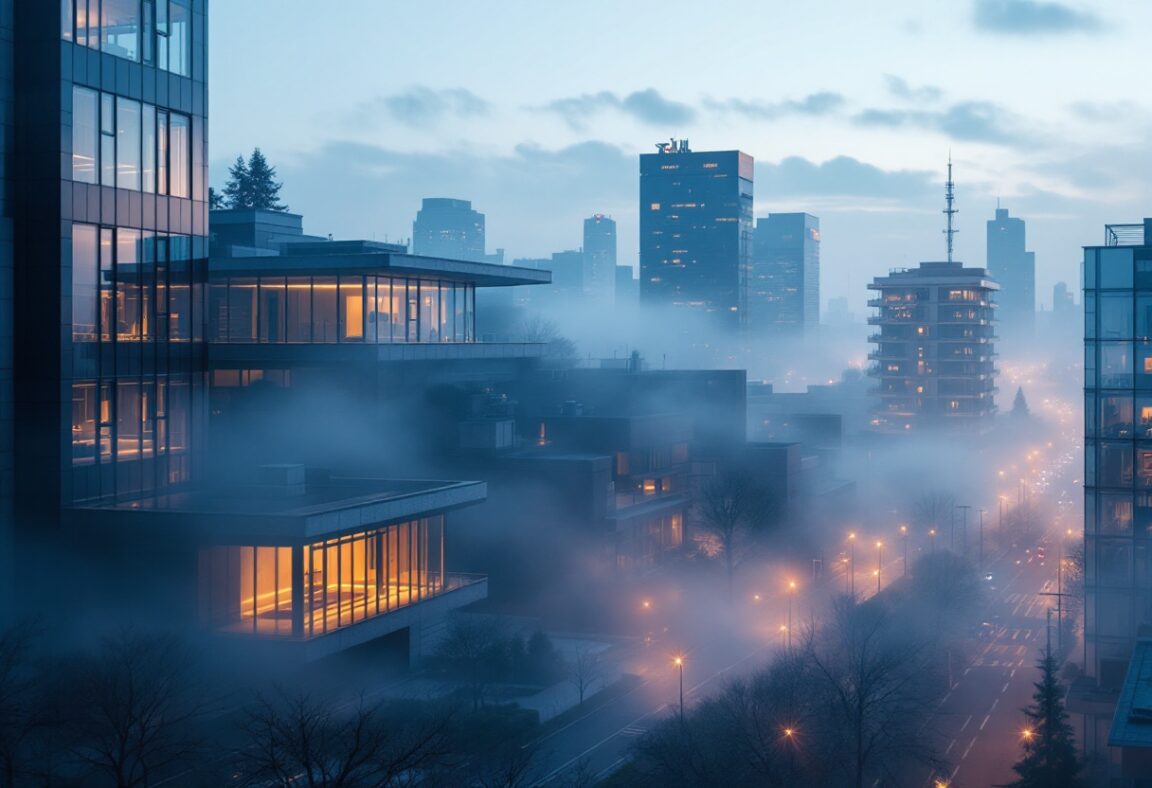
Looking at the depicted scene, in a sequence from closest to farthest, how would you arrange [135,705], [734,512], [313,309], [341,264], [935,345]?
[135,705]
[341,264]
[313,309]
[734,512]
[935,345]

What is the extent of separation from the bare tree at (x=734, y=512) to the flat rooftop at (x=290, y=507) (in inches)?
1179

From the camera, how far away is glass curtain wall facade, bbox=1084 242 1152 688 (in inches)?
1953

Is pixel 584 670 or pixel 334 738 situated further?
pixel 584 670

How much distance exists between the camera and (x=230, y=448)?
59.3m

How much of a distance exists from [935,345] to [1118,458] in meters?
91.9

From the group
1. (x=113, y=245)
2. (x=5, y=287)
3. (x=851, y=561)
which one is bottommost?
(x=851, y=561)

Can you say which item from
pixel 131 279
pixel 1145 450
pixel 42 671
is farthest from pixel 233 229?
pixel 1145 450

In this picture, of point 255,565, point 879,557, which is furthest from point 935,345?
point 255,565

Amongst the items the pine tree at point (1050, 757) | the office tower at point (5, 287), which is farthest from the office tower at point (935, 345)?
the office tower at point (5, 287)

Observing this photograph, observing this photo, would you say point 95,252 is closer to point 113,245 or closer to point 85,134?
point 113,245

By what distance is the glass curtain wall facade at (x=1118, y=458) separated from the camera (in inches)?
1953

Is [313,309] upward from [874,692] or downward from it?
upward

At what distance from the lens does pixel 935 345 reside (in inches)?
5522

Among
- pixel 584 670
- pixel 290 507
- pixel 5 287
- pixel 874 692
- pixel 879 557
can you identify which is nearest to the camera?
pixel 5 287
